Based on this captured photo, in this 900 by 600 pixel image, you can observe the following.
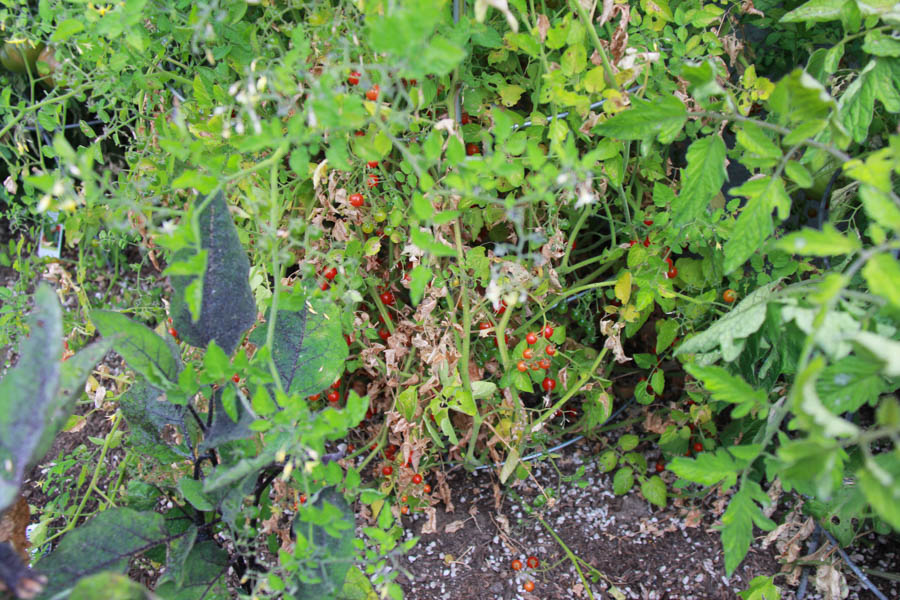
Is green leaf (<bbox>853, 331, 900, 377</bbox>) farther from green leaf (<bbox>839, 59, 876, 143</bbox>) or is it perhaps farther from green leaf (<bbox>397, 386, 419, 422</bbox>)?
green leaf (<bbox>397, 386, 419, 422</bbox>)

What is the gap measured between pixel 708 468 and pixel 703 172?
0.37 m

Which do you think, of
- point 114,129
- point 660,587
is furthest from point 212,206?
point 660,587

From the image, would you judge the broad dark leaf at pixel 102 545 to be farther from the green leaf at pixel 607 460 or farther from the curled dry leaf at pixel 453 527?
the green leaf at pixel 607 460

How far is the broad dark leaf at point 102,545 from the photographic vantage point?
0.76m

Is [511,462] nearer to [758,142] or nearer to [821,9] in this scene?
[758,142]

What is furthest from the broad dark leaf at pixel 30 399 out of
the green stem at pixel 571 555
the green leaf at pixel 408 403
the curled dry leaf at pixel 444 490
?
the green stem at pixel 571 555

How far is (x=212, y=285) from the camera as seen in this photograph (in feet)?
2.72

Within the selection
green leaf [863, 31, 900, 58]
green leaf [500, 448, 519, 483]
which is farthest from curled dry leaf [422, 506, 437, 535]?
green leaf [863, 31, 900, 58]

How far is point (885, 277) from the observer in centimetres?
56

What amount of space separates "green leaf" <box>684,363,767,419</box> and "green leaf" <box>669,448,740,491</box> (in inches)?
2.7

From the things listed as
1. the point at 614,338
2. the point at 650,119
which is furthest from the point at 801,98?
the point at 614,338

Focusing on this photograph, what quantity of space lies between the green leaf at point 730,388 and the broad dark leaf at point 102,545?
0.71 m

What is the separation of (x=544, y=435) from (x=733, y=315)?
1.64 feet

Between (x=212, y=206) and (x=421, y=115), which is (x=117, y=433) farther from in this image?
(x=421, y=115)
